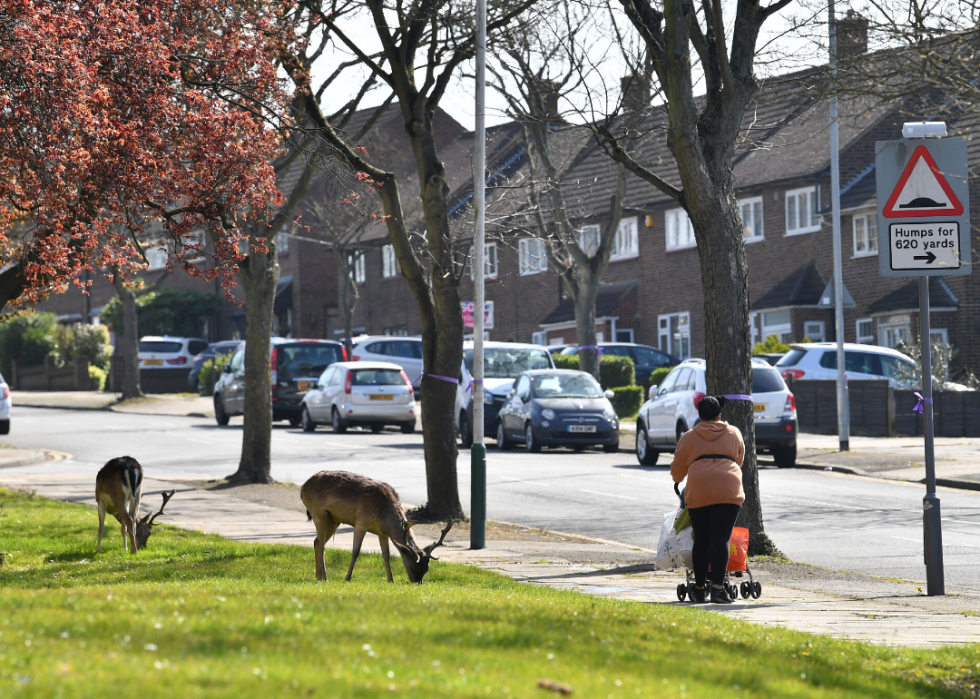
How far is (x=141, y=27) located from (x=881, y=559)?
8.57m

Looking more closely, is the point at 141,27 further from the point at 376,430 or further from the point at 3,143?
the point at 376,430

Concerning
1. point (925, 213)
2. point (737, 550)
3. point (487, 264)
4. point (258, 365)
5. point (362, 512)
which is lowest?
point (737, 550)

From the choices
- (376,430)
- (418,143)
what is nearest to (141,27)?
(418,143)

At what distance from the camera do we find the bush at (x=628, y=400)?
3500 centimetres

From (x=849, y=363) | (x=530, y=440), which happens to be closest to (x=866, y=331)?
(x=849, y=363)

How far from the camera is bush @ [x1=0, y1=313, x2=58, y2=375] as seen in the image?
2137 inches

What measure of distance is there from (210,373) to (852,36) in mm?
32939

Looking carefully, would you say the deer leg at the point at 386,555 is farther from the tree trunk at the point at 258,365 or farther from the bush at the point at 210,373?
the bush at the point at 210,373

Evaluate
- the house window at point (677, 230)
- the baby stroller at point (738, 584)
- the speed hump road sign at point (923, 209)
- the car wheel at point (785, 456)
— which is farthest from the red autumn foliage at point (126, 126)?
the house window at point (677, 230)

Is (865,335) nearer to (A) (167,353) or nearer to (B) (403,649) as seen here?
(A) (167,353)

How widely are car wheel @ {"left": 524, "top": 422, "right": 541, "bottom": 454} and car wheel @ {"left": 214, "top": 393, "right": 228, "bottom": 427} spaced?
10116 mm

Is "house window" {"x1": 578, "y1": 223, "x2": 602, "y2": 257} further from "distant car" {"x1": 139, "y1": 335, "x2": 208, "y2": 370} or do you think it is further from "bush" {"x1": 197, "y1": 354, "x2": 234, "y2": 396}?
"distant car" {"x1": 139, "y1": 335, "x2": 208, "y2": 370}

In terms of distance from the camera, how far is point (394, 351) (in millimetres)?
40719

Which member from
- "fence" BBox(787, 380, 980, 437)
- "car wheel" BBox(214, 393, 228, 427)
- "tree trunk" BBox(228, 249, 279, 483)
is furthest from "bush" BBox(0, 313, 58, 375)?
"tree trunk" BBox(228, 249, 279, 483)
